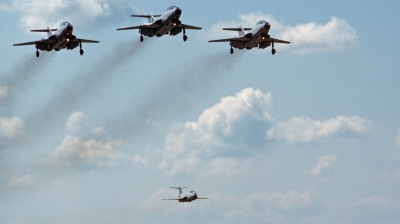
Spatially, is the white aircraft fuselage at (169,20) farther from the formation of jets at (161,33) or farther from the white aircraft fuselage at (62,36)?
the white aircraft fuselage at (62,36)

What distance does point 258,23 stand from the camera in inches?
5527

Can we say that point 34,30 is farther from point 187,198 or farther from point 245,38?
point 187,198

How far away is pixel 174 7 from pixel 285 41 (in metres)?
28.5

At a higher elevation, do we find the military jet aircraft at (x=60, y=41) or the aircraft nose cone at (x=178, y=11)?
the aircraft nose cone at (x=178, y=11)

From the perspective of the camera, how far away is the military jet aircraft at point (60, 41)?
13225 centimetres

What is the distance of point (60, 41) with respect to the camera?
13462 cm

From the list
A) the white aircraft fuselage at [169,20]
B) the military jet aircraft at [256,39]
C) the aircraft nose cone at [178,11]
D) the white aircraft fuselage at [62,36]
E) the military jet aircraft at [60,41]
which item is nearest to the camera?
the white aircraft fuselage at [62,36]

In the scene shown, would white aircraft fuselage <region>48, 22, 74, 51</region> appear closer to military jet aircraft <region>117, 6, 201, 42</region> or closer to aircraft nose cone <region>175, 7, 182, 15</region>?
military jet aircraft <region>117, 6, 201, 42</region>

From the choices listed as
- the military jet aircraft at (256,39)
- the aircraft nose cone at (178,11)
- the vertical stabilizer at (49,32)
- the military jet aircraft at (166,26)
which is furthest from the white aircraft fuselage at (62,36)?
the military jet aircraft at (256,39)

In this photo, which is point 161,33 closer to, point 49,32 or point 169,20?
point 169,20

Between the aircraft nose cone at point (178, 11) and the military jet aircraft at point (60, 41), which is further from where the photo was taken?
the aircraft nose cone at point (178, 11)

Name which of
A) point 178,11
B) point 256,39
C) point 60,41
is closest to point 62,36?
point 60,41

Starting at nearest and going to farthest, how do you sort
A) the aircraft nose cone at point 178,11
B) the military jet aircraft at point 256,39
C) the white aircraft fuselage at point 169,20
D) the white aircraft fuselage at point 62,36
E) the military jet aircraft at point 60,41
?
1. the white aircraft fuselage at point 62,36
2. the military jet aircraft at point 60,41
3. the aircraft nose cone at point 178,11
4. the white aircraft fuselage at point 169,20
5. the military jet aircraft at point 256,39

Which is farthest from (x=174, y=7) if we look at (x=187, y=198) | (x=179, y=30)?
(x=187, y=198)
